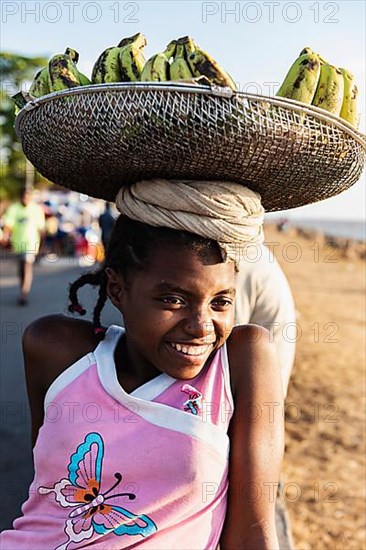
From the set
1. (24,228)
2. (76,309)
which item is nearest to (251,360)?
(76,309)

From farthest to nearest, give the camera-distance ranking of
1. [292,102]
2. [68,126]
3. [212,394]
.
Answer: [212,394]
[68,126]
[292,102]

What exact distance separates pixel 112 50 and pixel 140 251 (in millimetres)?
481

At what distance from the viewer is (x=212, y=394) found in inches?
70.3

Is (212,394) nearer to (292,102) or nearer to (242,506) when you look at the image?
(242,506)

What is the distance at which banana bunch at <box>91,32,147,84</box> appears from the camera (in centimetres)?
168

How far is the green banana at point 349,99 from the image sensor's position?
1.72 m

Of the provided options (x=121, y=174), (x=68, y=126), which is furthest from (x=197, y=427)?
(x=68, y=126)

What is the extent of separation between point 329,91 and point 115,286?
730 mm

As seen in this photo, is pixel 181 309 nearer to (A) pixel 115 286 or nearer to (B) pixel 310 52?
(A) pixel 115 286

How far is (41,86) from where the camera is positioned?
5.85 feet

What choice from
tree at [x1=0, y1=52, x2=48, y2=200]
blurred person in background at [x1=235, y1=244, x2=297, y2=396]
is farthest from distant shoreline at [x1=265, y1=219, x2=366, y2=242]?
blurred person in background at [x1=235, y1=244, x2=297, y2=396]

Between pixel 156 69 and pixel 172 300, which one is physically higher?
pixel 156 69

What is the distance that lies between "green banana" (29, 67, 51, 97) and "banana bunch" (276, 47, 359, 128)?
0.56 m

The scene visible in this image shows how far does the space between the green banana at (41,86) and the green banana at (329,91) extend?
0.64 m
